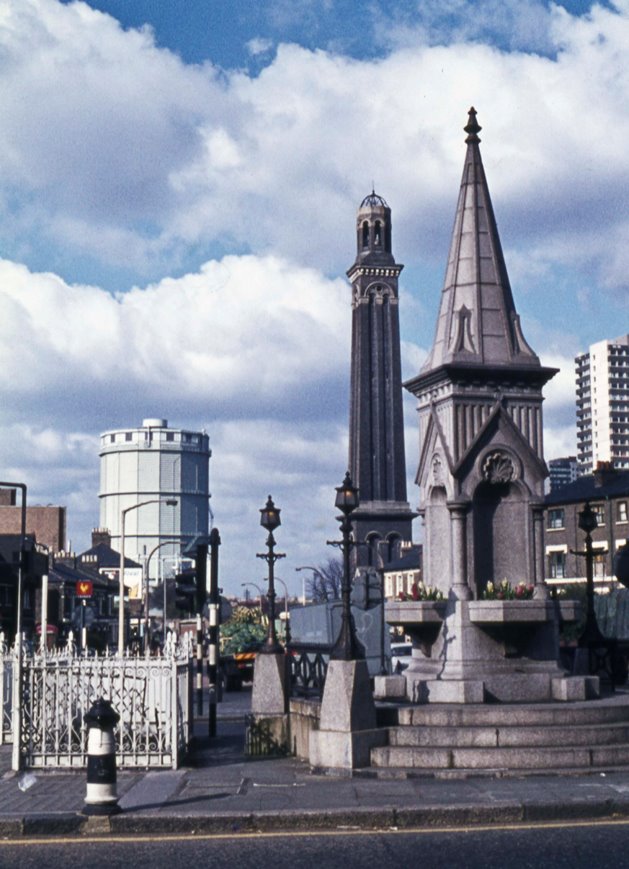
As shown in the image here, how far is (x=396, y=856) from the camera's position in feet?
36.3

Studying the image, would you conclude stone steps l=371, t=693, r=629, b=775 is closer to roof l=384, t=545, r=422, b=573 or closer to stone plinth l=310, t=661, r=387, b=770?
stone plinth l=310, t=661, r=387, b=770

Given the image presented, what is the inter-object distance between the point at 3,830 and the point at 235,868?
10.5ft

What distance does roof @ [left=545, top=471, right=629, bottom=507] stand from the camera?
78.4 m

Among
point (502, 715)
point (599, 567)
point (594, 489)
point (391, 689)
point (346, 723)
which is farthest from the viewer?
point (599, 567)

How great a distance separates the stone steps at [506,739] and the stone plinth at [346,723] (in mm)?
238

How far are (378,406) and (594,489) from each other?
8145 cm

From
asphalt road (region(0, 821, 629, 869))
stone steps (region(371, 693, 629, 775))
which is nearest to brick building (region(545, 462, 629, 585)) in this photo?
stone steps (region(371, 693, 629, 775))

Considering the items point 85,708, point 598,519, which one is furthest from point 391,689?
point 598,519

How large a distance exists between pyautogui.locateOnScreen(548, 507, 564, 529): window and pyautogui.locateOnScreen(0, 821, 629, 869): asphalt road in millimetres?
72057

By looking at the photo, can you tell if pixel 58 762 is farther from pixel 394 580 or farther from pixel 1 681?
pixel 394 580

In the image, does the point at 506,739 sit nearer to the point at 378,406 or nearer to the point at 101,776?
the point at 101,776

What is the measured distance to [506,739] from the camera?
53.2 feet

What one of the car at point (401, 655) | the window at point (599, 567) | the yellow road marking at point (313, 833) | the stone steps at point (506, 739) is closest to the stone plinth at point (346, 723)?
the stone steps at point (506, 739)

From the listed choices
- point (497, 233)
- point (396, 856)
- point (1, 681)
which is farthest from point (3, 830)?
point (497, 233)
